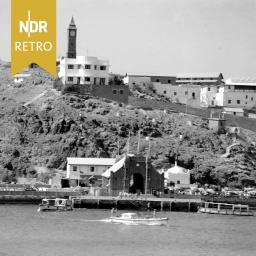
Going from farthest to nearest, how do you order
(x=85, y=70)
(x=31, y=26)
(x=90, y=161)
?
(x=85, y=70) < (x=90, y=161) < (x=31, y=26)

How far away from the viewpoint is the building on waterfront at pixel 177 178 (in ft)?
463

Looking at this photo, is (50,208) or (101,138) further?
(101,138)

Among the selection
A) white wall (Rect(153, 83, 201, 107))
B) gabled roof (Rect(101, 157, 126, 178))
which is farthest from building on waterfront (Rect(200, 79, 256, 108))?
gabled roof (Rect(101, 157, 126, 178))

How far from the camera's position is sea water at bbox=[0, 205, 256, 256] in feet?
300

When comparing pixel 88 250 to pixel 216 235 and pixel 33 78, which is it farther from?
pixel 33 78

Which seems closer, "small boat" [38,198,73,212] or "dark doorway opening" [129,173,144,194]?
"small boat" [38,198,73,212]

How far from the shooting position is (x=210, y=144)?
155 m

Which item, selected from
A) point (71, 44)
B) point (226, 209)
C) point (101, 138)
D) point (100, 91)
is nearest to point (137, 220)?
point (226, 209)

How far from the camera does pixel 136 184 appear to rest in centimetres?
13562

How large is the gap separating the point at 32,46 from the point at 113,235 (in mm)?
18782

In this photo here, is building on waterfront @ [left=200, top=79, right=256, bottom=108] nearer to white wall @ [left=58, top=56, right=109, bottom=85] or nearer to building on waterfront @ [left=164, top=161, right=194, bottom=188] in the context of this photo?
white wall @ [left=58, top=56, right=109, bottom=85]

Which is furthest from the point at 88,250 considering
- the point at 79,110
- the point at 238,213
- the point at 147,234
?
the point at 79,110

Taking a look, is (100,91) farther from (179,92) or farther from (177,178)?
(177,178)

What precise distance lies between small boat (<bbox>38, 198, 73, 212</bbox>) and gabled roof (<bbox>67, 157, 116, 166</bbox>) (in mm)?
18339
